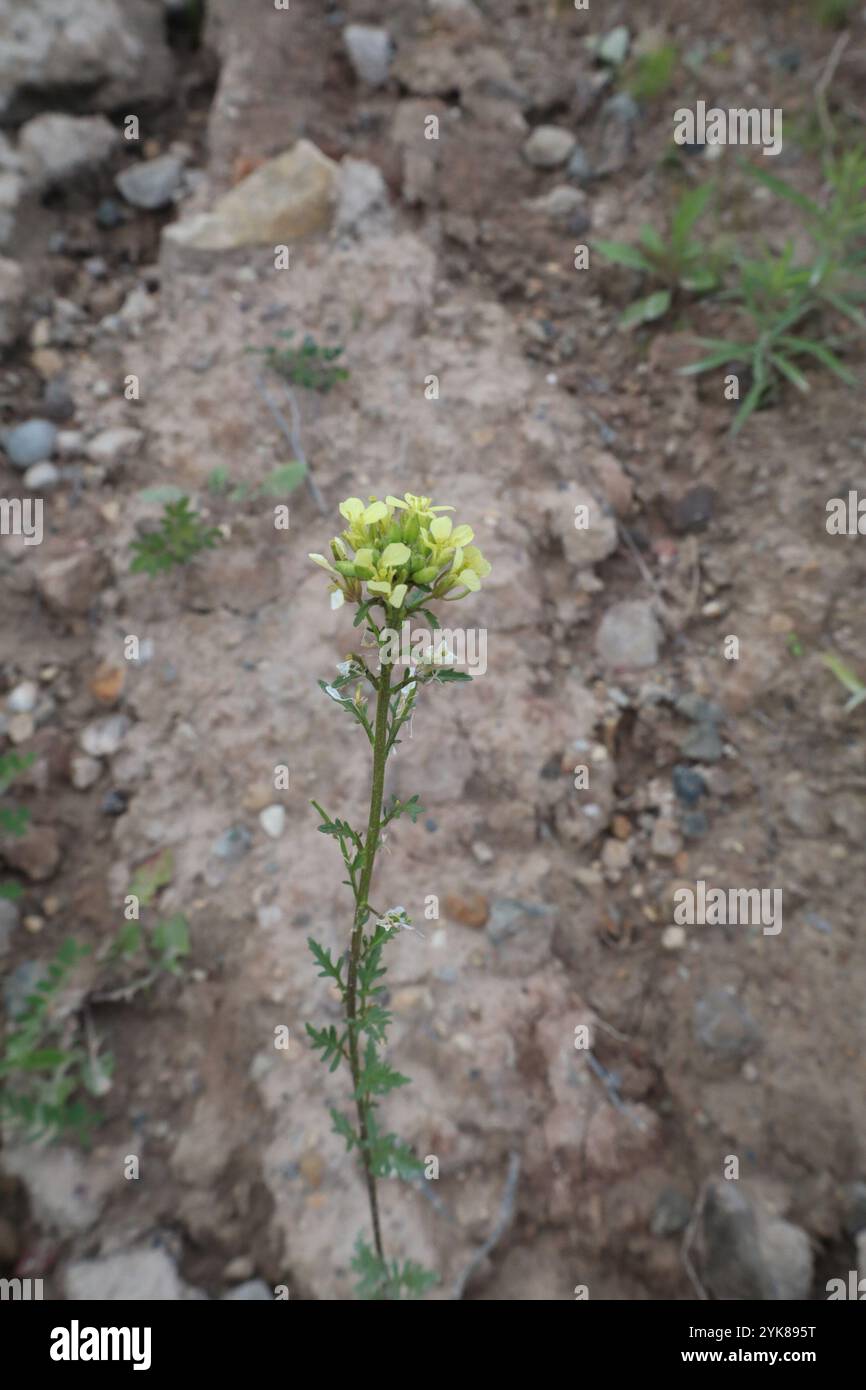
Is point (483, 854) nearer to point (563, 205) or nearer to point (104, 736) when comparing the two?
point (104, 736)

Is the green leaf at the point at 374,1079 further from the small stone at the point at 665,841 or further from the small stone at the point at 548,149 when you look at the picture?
the small stone at the point at 548,149

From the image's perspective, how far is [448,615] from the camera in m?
3.30

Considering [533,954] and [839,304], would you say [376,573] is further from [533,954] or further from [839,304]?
[839,304]

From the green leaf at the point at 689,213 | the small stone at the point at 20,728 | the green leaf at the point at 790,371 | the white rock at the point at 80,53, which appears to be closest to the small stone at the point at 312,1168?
the small stone at the point at 20,728

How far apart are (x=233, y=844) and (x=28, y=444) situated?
6.77ft

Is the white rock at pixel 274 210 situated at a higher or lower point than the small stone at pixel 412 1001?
higher

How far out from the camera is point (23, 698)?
10.7 ft

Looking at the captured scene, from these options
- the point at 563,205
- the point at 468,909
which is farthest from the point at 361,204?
the point at 468,909

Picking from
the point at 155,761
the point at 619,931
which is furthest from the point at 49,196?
the point at 619,931

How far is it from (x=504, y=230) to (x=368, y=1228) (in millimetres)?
4354

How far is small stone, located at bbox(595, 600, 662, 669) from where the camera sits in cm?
331

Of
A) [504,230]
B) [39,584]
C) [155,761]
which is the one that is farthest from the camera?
[504,230]

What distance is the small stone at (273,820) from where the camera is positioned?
117 inches

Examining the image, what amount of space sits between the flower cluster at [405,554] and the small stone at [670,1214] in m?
2.02
